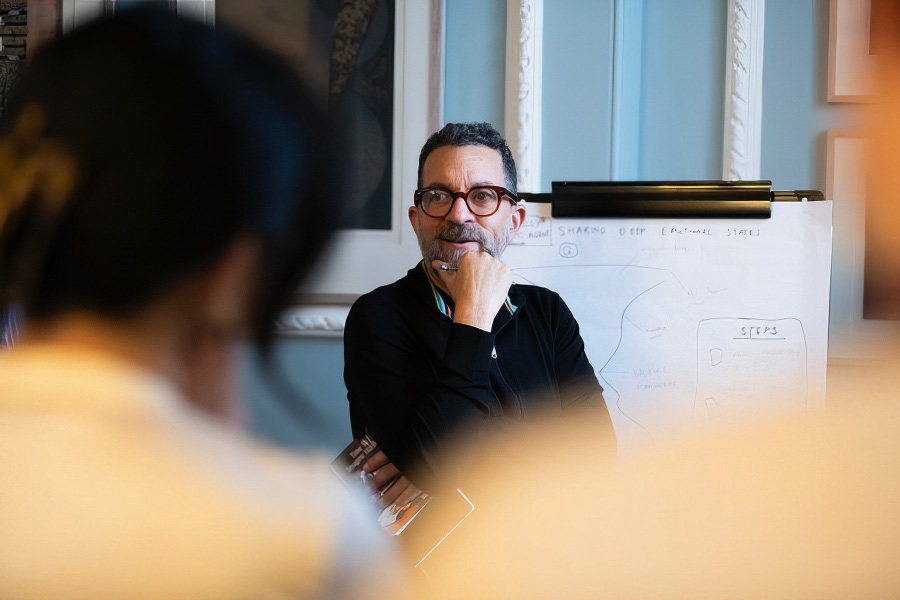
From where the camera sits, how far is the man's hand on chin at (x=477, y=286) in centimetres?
156

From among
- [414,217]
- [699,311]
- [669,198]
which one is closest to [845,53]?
[669,198]

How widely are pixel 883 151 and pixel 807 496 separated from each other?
0.20m

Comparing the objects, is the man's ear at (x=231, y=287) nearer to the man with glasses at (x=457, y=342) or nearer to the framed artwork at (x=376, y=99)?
the man with glasses at (x=457, y=342)

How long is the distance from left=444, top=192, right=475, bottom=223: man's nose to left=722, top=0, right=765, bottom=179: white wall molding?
89cm

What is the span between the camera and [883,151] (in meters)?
0.43

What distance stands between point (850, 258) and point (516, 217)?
1.02 m

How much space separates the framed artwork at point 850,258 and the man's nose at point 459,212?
113 centimetres

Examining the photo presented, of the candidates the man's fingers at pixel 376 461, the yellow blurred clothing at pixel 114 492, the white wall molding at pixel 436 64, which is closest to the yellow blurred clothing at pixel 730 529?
the yellow blurred clothing at pixel 114 492

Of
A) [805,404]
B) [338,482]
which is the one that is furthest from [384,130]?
[338,482]

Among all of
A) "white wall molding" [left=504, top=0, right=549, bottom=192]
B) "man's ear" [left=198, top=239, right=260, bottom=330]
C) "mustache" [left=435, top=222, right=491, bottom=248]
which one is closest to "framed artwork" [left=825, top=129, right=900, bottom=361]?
"white wall molding" [left=504, top=0, right=549, bottom=192]

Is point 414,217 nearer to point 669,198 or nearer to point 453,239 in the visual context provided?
point 453,239

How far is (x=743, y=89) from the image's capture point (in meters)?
2.16

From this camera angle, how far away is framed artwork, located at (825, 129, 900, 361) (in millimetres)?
2143

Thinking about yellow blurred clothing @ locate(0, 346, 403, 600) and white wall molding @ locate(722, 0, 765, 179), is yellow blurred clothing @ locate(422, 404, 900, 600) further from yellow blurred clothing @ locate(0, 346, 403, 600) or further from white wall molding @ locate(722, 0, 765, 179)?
white wall molding @ locate(722, 0, 765, 179)
